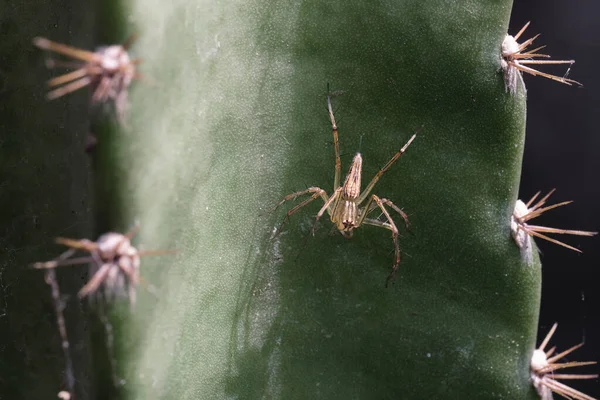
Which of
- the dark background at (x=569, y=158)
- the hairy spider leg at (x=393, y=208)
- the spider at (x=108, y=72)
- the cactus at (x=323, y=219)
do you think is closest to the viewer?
the spider at (x=108, y=72)

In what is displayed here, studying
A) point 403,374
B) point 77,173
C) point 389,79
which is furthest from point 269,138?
point 403,374

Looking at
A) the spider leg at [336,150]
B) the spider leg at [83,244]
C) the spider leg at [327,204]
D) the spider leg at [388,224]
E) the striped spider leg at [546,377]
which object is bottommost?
the striped spider leg at [546,377]

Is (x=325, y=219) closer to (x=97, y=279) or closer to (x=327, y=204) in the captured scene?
(x=327, y=204)

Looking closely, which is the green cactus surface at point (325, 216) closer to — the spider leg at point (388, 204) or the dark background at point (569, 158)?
the spider leg at point (388, 204)

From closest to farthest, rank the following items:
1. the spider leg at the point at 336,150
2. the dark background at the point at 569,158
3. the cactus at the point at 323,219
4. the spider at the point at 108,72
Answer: the spider at the point at 108,72, the cactus at the point at 323,219, the spider leg at the point at 336,150, the dark background at the point at 569,158

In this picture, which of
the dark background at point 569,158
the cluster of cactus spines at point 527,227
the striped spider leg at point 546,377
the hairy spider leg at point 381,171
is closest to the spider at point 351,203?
the hairy spider leg at point 381,171

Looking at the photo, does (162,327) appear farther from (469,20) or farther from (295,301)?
(469,20)

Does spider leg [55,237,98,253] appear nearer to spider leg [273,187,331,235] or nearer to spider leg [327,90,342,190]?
spider leg [273,187,331,235]

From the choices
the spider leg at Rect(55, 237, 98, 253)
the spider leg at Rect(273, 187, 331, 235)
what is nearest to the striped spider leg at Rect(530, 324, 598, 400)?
the spider leg at Rect(273, 187, 331, 235)
